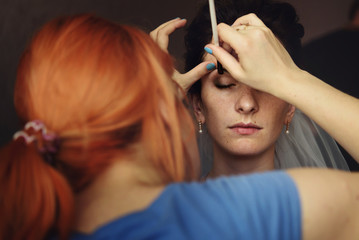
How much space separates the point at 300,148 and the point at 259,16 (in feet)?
1.30

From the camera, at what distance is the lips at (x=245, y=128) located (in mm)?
1069

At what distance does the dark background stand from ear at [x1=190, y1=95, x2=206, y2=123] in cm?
22

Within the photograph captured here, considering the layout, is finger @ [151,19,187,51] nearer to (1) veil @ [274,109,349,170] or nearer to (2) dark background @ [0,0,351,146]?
(2) dark background @ [0,0,351,146]

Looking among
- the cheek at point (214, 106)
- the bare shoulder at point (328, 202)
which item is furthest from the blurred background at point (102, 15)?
the bare shoulder at point (328, 202)

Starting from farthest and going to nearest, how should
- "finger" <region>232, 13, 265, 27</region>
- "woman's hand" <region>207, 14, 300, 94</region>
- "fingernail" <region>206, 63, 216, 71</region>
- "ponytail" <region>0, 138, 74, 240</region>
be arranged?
"fingernail" <region>206, 63, 216, 71</region>, "finger" <region>232, 13, 265, 27</region>, "woman's hand" <region>207, 14, 300, 94</region>, "ponytail" <region>0, 138, 74, 240</region>

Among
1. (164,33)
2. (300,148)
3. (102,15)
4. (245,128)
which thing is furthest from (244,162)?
(102,15)

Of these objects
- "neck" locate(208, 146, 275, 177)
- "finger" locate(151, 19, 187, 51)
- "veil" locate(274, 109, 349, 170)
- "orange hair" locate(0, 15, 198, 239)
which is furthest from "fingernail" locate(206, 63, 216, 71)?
"orange hair" locate(0, 15, 198, 239)

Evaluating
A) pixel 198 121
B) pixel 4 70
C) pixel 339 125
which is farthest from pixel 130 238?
pixel 4 70

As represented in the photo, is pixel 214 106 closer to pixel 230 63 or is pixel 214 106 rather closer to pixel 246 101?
pixel 246 101

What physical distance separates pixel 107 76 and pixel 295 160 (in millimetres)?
855

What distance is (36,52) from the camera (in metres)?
0.59

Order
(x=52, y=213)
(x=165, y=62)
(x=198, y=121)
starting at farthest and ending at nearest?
(x=198, y=121), (x=165, y=62), (x=52, y=213)

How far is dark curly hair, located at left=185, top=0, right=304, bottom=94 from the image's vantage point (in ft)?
4.03

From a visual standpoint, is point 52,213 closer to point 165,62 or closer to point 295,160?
point 165,62
